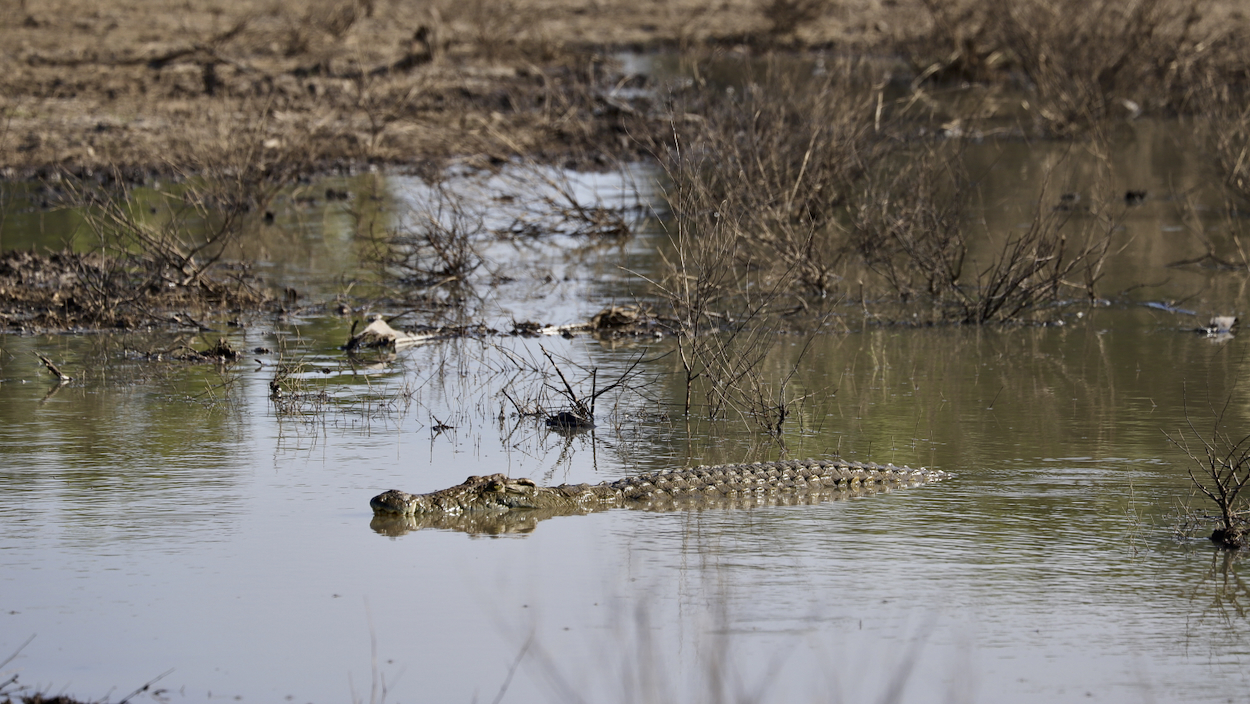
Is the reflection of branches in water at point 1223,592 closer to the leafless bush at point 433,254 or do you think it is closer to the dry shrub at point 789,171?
the dry shrub at point 789,171

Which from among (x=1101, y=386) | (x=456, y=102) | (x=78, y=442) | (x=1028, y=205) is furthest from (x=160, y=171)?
(x=1101, y=386)

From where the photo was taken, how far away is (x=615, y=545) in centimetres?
623

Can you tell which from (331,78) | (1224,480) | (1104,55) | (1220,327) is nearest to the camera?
(1224,480)

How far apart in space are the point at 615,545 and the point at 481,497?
77 cm

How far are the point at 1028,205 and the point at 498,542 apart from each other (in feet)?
36.5

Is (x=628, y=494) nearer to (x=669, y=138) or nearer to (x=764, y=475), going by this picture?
(x=764, y=475)

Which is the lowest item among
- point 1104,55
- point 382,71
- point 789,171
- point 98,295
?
point 98,295

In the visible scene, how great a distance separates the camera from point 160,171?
1925 cm

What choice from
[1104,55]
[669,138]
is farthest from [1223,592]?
[1104,55]

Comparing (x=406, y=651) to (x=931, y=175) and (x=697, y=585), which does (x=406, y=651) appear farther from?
(x=931, y=175)

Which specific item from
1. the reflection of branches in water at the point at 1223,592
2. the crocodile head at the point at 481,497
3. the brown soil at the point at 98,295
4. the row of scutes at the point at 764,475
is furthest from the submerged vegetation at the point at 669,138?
the reflection of branches in water at the point at 1223,592

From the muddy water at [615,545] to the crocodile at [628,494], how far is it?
0.12 metres

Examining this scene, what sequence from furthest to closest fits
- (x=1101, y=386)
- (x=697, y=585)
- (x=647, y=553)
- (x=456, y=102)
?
1. (x=456, y=102)
2. (x=1101, y=386)
3. (x=647, y=553)
4. (x=697, y=585)

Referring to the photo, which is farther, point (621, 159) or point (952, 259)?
point (621, 159)
